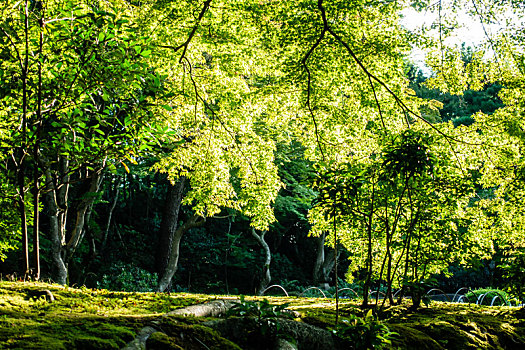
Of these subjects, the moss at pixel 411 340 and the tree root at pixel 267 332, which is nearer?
the tree root at pixel 267 332

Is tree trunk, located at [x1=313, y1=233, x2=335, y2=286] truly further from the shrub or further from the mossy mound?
the mossy mound

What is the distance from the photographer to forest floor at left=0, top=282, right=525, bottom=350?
2432 mm

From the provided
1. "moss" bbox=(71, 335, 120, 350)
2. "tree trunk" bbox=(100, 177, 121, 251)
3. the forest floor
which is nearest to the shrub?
"tree trunk" bbox=(100, 177, 121, 251)

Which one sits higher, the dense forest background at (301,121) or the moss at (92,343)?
the dense forest background at (301,121)

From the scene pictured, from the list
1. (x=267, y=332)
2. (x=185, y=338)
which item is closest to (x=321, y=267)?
(x=267, y=332)

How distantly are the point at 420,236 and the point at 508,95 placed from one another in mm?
5460

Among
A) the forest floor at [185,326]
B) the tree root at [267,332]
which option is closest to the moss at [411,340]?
the forest floor at [185,326]

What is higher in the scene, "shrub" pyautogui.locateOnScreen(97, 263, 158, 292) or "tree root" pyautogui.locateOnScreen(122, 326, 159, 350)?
→ "tree root" pyautogui.locateOnScreen(122, 326, 159, 350)

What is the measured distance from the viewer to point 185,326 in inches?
111

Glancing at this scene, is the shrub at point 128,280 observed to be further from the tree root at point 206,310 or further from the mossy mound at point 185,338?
the mossy mound at point 185,338

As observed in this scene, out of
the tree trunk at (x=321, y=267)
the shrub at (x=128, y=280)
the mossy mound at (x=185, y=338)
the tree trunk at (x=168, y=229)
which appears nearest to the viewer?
the mossy mound at (x=185, y=338)

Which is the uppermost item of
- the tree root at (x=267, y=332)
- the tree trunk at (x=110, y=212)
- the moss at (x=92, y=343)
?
the tree trunk at (x=110, y=212)

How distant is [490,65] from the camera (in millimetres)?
8234

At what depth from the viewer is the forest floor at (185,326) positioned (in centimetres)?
243
